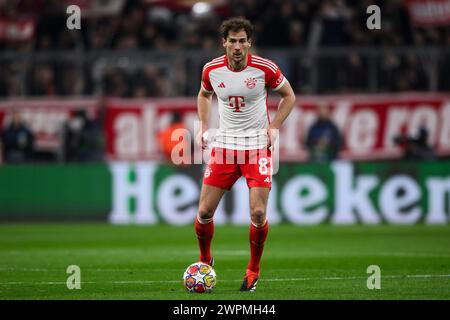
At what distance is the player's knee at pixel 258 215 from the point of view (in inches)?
438

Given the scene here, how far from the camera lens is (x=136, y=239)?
19469 mm

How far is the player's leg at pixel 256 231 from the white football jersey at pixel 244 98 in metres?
0.53

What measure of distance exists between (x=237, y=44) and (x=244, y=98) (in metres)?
0.59

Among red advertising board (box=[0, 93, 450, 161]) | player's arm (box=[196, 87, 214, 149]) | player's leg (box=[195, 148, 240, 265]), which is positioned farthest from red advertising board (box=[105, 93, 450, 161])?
player's leg (box=[195, 148, 240, 265])

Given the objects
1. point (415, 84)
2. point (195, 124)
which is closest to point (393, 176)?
point (415, 84)

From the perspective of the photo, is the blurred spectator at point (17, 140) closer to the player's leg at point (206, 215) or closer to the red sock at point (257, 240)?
the player's leg at point (206, 215)

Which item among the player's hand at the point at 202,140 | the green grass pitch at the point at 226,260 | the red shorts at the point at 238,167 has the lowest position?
the green grass pitch at the point at 226,260

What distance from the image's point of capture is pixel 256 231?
37.0 ft

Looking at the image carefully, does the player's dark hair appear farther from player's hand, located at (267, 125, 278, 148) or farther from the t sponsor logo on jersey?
player's hand, located at (267, 125, 278, 148)

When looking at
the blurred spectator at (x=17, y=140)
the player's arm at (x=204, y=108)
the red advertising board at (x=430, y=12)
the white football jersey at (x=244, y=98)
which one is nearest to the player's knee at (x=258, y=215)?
the white football jersey at (x=244, y=98)

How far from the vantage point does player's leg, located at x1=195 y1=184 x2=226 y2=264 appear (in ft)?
37.1

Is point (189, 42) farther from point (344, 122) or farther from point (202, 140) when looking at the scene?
point (202, 140)

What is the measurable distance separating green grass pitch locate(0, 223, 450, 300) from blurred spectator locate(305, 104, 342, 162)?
200cm

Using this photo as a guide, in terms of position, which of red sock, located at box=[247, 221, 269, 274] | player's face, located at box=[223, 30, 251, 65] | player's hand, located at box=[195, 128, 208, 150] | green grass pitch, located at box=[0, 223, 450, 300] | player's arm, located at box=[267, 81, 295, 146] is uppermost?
player's face, located at box=[223, 30, 251, 65]
